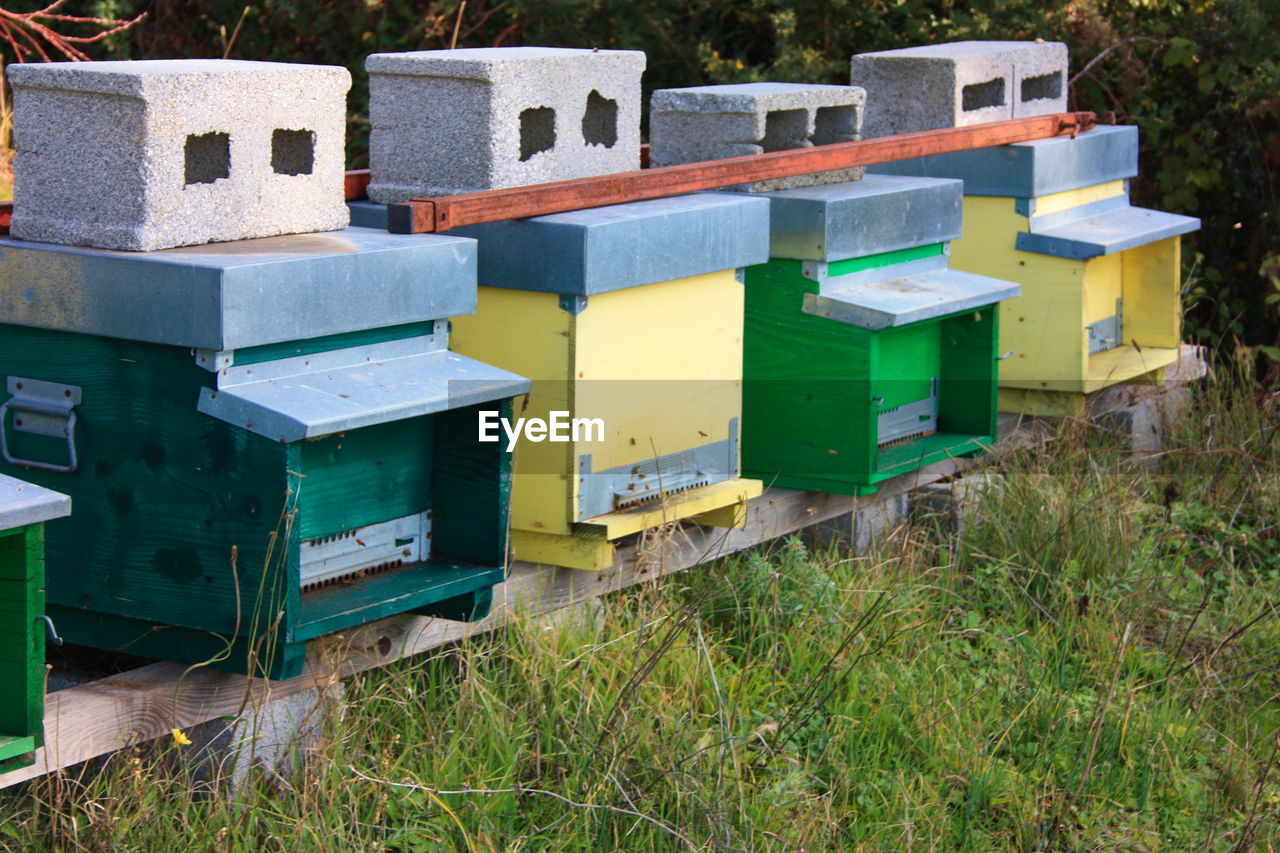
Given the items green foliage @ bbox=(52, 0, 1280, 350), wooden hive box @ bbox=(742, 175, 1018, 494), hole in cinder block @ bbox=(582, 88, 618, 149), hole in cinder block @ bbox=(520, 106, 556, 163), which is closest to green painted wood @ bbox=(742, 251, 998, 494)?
wooden hive box @ bbox=(742, 175, 1018, 494)

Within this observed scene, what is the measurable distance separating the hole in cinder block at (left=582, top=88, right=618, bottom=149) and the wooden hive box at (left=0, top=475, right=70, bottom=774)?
194cm

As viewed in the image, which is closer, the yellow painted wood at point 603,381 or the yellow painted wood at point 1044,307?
the yellow painted wood at point 603,381

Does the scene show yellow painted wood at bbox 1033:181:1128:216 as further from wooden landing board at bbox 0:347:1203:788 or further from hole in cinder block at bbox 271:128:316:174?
hole in cinder block at bbox 271:128:316:174

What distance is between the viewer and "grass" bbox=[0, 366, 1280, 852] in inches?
119

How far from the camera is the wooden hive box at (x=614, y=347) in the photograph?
3514mm

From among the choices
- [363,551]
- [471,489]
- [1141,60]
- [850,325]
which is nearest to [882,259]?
[850,325]

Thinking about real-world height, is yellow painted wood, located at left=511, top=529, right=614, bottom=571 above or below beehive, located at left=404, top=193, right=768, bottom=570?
below

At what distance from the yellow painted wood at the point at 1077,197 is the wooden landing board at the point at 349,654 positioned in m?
1.39

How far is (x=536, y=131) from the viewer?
4.02 m

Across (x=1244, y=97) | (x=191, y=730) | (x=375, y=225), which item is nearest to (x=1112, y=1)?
(x=1244, y=97)

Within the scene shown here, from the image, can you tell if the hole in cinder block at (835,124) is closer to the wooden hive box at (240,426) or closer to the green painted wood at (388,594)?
the wooden hive box at (240,426)

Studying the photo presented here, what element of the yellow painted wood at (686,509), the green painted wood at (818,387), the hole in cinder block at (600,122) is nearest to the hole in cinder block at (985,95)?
the green painted wood at (818,387)

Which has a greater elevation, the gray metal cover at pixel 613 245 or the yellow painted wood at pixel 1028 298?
the gray metal cover at pixel 613 245

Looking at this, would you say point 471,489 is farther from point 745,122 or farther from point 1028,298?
point 1028,298
